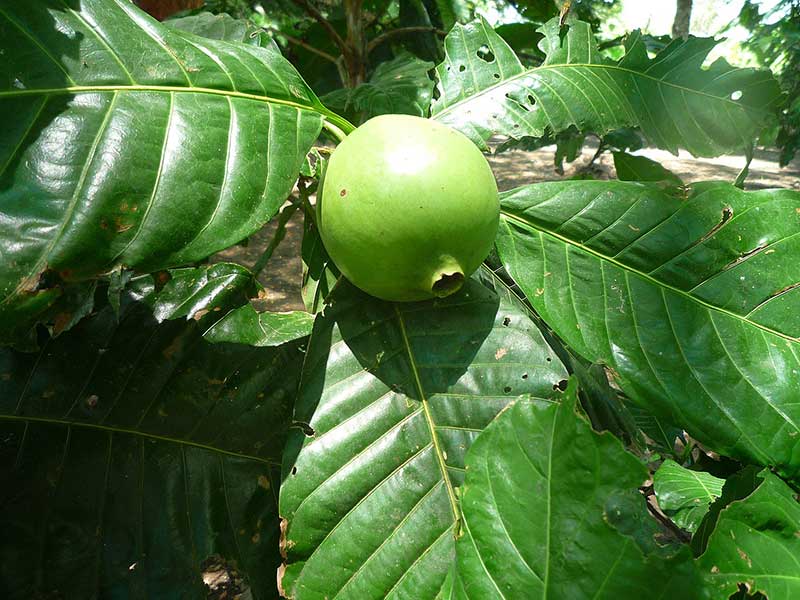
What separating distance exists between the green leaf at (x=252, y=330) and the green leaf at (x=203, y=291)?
0.09 ft

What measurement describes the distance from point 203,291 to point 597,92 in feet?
3.08

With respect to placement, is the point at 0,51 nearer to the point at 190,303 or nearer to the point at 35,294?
the point at 35,294

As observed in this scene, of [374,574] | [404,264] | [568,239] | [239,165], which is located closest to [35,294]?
[239,165]

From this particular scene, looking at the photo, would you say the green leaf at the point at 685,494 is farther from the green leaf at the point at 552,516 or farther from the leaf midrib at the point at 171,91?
the leaf midrib at the point at 171,91

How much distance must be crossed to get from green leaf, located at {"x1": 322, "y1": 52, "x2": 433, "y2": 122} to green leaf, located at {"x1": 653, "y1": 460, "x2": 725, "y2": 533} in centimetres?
121

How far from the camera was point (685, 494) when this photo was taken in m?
1.54

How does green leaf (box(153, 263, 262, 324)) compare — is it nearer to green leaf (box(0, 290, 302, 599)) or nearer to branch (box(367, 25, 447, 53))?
green leaf (box(0, 290, 302, 599))

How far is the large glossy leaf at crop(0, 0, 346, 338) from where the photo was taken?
2.14ft

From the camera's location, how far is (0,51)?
26.7 inches

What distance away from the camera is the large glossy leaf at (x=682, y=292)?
880 mm

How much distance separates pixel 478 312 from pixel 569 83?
23.4 inches

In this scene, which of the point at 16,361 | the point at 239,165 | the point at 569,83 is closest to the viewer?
the point at 239,165

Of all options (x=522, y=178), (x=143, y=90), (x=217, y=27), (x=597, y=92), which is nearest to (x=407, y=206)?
(x=143, y=90)

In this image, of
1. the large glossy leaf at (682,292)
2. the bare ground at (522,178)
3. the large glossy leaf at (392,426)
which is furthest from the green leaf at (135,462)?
the bare ground at (522,178)
